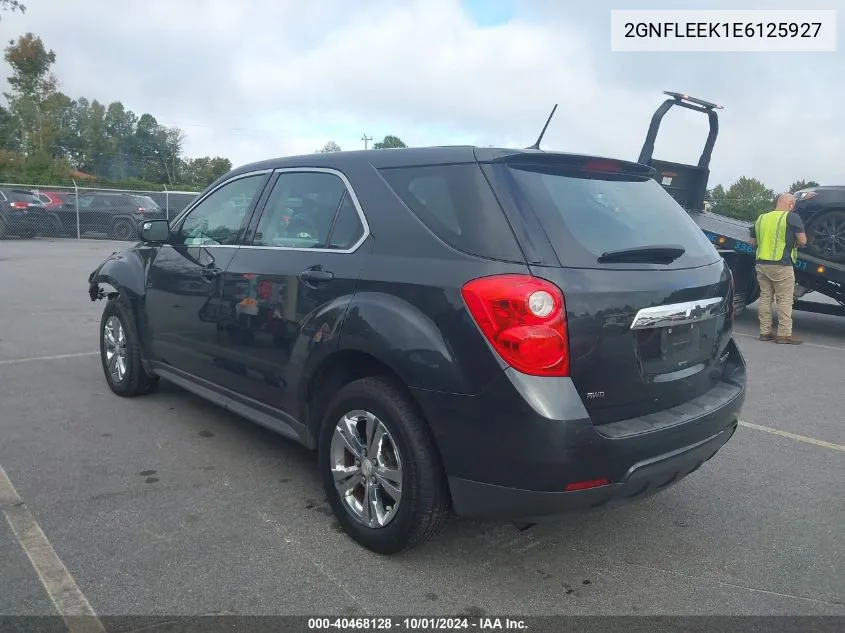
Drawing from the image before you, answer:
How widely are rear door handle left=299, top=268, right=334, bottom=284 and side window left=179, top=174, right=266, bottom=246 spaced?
0.88 m

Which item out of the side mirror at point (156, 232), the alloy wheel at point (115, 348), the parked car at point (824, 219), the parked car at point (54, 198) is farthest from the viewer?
the parked car at point (54, 198)

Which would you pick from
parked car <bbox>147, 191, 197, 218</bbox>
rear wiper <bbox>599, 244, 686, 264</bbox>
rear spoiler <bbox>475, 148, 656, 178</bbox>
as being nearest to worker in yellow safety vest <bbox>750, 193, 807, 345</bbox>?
rear spoiler <bbox>475, 148, 656, 178</bbox>

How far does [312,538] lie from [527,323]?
57.8 inches

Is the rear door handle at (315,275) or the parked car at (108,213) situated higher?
the parked car at (108,213)

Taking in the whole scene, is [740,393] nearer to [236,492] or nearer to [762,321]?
[236,492]

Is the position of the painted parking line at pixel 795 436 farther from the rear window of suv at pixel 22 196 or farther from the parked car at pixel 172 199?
the parked car at pixel 172 199

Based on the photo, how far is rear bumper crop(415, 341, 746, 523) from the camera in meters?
2.60

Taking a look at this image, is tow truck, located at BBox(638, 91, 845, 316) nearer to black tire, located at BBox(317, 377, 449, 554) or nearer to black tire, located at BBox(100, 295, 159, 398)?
black tire, located at BBox(100, 295, 159, 398)

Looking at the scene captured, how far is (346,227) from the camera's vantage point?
11.2 feet

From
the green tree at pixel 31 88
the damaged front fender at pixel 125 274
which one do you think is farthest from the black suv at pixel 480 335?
the green tree at pixel 31 88

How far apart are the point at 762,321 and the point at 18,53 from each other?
4696cm

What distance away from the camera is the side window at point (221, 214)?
13.8 ft

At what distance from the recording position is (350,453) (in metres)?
3.23

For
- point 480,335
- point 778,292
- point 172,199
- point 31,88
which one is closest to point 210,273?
point 480,335
